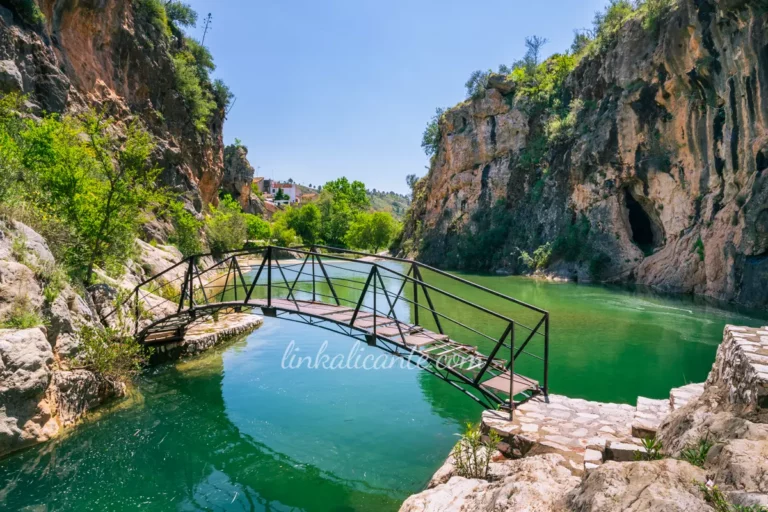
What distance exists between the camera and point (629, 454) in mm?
3951

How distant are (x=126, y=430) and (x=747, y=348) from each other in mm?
8732

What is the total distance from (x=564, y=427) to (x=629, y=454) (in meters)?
1.88

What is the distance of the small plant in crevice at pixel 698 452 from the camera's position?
2.85 m

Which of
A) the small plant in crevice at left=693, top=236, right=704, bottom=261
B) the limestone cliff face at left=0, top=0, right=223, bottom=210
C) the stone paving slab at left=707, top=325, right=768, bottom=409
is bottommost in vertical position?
the stone paving slab at left=707, top=325, right=768, bottom=409

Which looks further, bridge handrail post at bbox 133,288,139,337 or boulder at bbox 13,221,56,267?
bridge handrail post at bbox 133,288,139,337

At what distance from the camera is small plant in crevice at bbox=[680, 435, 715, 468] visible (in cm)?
285

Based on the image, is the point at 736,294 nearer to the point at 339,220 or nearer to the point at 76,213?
the point at 76,213

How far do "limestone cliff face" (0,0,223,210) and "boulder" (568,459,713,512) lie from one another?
21.6m

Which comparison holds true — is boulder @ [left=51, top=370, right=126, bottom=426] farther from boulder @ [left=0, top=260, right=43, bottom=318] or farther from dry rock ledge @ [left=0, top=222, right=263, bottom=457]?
boulder @ [left=0, top=260, right=43, bottom=318]

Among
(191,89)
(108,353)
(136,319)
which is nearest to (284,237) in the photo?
(191,89)

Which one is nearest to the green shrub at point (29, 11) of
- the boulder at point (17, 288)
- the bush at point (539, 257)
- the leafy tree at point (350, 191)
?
the boulder at point (17, 288)

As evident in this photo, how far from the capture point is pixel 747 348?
4.18 m

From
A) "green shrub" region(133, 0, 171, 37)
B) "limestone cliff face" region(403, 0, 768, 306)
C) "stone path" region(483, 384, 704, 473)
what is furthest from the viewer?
"green shrub" region(133, 0, 171, 37)

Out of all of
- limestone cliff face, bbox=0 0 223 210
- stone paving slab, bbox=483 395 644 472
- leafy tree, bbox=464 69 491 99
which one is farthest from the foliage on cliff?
leafy tree, bbox=464 69 491 99
